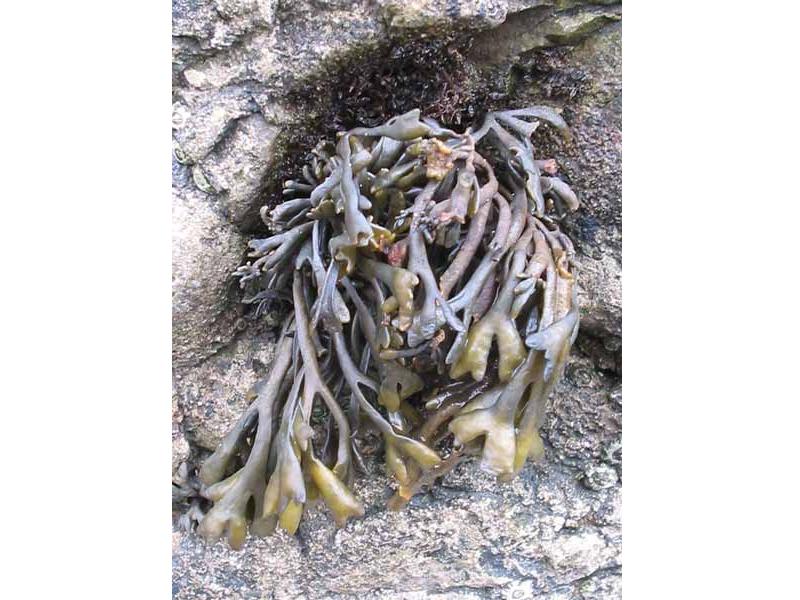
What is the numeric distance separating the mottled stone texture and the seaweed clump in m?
0.09

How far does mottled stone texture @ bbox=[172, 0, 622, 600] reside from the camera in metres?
0.96

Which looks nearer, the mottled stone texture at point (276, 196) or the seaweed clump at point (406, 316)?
the seaweed clump at point (406, 316)

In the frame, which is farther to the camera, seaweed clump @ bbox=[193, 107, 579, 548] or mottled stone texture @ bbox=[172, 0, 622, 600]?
mottled stone texture @ bbox=[172, 0, 622, 600]

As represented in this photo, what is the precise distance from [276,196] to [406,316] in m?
0.35

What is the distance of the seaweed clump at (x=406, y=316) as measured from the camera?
0.83 metres

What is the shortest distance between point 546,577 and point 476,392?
43cm

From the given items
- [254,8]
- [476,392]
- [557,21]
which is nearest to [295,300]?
[476,392]

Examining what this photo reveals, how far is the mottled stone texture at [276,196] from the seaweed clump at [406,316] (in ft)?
0.29

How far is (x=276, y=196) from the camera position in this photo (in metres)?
1.05

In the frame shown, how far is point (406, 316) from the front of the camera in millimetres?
808

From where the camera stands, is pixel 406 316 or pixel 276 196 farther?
pixel 276 196

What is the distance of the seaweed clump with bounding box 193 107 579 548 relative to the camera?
0.83 metres

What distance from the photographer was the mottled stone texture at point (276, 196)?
0.96 m

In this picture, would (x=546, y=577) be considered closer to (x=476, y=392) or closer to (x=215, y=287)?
(x=476, y=392)
